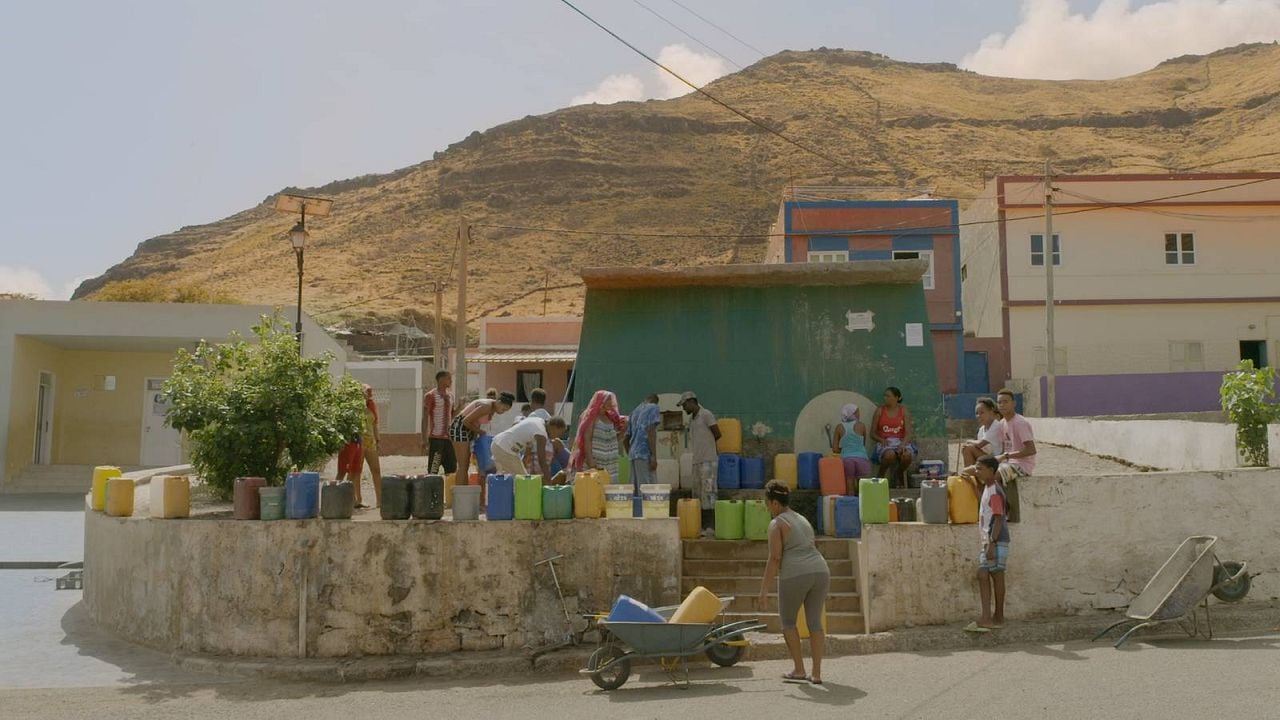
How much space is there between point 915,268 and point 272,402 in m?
7.40

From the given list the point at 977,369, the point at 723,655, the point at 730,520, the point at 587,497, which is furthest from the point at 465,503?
the point at 977,369

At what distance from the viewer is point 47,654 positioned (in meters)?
9.17

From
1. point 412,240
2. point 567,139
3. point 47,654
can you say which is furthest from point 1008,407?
point 567,139

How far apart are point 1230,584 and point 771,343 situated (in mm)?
5658

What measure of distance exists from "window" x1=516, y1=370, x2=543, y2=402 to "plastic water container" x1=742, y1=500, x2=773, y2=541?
2686 cm

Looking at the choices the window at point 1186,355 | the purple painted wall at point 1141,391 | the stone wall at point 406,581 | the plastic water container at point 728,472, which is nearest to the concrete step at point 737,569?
the stone wall at point 406,581

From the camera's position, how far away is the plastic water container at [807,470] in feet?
37.4

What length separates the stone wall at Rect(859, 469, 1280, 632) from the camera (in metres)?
8.69

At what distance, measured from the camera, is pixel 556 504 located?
28.7 feet

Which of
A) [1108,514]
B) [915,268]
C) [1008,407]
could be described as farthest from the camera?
[915,268]

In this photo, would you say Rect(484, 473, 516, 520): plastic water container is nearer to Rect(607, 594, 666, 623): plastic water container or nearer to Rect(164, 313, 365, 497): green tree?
Rect(607, 594, 666, 623): plastic water container

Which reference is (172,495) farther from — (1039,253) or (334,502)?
(1039,253)

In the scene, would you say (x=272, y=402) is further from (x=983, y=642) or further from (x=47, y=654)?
(x=983, y=642)

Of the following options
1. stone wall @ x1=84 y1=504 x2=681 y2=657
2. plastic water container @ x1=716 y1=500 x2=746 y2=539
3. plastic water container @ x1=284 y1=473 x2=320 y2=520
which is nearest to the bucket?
stone wall @ x1=84 y1=504 x2=681 y2=657
